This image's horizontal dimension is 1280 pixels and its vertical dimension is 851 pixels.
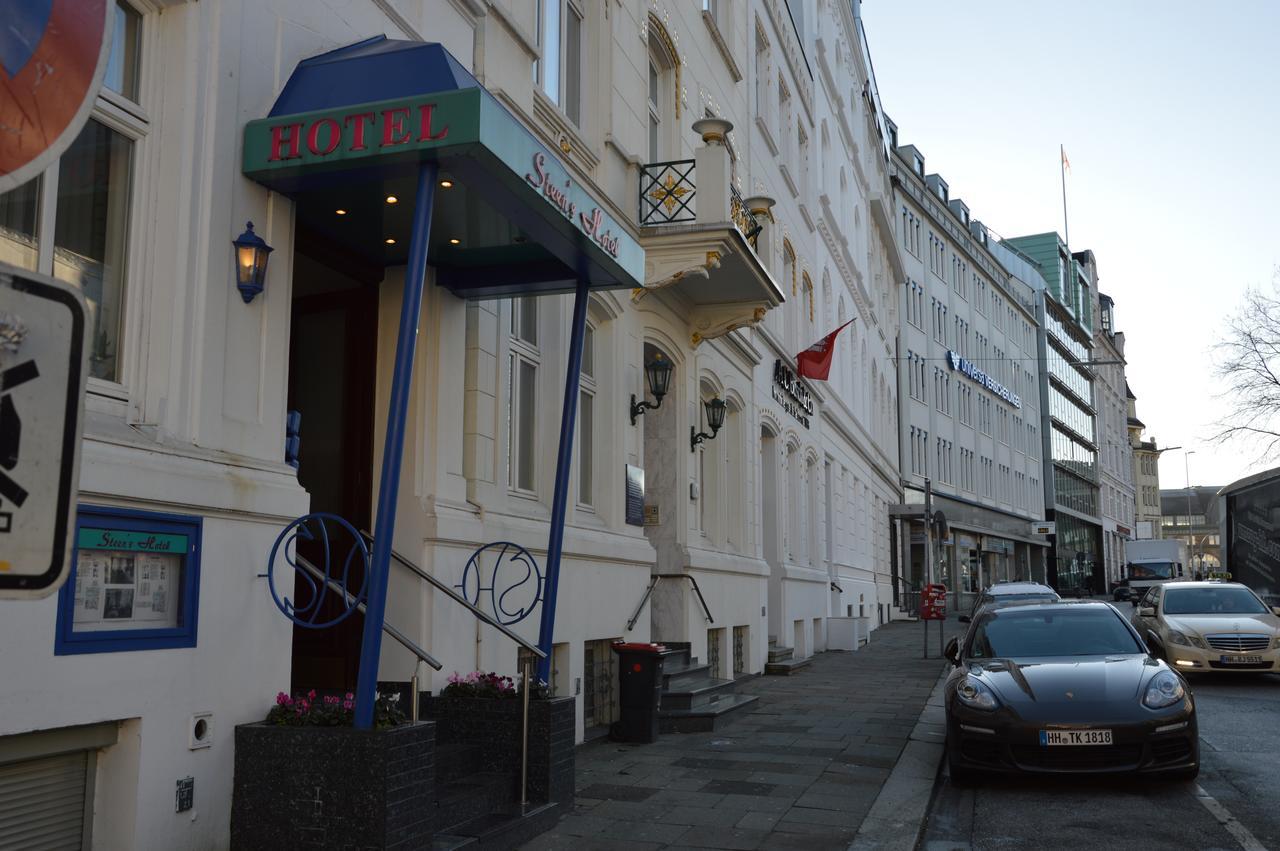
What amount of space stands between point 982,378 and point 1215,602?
4154cm

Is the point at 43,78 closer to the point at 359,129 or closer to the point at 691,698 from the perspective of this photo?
the point at 359,129

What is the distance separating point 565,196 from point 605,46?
581cm

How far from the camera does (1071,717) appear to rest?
27.7 feet

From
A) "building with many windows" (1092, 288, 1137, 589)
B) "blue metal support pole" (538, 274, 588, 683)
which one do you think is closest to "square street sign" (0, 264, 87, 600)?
"blue metal support pole" (538, 274, 588, 683)

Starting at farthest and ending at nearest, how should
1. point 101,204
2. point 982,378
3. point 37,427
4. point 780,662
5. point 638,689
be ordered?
point 982,378 < point 780,662 < point 638,689 < point 101,204 < point 37,427

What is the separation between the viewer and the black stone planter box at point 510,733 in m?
7.51

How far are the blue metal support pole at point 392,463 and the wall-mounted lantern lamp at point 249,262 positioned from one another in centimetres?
98

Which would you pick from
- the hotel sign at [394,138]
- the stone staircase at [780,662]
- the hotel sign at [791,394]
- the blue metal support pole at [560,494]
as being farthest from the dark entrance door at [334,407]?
the hotel sign at [791,394]

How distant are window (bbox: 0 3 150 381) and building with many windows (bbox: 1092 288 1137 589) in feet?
279

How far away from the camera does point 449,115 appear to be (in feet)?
19.8

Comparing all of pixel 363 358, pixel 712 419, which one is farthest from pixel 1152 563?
pixel 363 358

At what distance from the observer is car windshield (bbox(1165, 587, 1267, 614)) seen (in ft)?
55.6

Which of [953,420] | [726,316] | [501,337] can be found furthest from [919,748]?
[953,420]

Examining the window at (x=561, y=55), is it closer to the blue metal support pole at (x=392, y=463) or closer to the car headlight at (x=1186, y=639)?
the blue metal support pole at (x=392, y=463)
